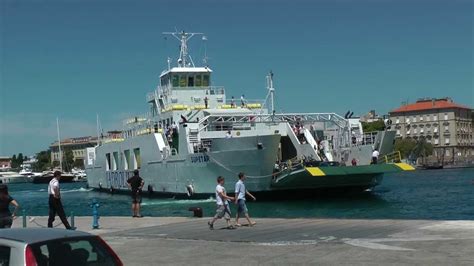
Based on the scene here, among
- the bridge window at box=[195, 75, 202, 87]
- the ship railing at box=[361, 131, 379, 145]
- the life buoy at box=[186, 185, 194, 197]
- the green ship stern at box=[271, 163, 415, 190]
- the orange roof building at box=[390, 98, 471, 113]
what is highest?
the orange roof building at box=[390, 98, 471, 113]

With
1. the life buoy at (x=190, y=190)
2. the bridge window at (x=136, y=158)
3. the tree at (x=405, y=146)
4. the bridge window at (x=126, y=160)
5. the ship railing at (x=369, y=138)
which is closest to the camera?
the ship railing at (x=369, y=138)

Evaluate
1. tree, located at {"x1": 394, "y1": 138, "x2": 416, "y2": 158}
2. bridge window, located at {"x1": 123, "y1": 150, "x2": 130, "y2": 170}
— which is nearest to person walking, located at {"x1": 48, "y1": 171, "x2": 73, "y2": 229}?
bridge window, located at {"x1": 123, "y1": 150, "x2": 130, "y2": 170}

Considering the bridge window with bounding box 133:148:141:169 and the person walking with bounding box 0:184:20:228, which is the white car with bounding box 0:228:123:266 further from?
the bridge window with bounding box 133:148:141:169

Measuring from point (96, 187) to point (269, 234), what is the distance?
54.6m

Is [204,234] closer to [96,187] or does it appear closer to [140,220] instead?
[140,220]

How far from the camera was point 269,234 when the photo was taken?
16203mm

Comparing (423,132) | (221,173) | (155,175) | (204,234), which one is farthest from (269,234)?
(423,132)

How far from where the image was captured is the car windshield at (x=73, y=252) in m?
6.30

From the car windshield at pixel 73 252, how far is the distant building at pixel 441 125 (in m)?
162

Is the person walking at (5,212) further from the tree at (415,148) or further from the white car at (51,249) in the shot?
the tree at (415,148)

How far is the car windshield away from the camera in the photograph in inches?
248

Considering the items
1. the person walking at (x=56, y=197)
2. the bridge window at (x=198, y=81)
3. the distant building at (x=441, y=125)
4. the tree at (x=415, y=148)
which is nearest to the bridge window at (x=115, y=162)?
the bridge window at (x=198, y=81)

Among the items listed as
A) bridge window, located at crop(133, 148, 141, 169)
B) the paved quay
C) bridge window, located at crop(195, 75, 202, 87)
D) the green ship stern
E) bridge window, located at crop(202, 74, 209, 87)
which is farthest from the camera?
bridge window, located at crop(202, 74, 209, 87)

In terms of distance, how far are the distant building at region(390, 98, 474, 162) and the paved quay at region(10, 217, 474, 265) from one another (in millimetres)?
151137
